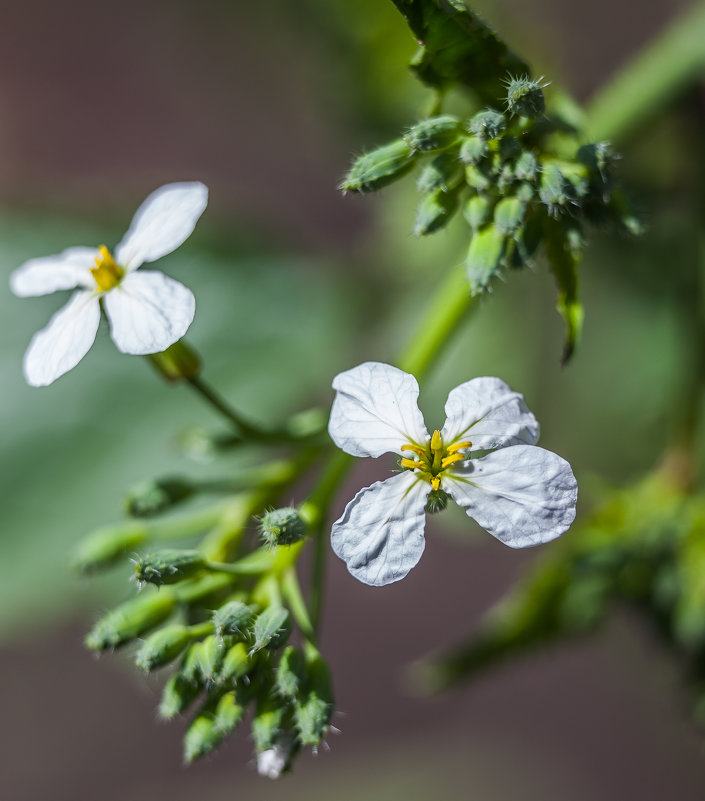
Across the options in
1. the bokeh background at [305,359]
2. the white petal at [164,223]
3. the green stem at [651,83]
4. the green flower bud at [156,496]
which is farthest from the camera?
the bokeh background at [305,359]

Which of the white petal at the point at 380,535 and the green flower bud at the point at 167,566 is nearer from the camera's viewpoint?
the white petal at the point at 380,535

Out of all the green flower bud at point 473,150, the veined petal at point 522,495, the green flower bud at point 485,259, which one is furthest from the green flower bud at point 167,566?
the green flower bud at point 473,150

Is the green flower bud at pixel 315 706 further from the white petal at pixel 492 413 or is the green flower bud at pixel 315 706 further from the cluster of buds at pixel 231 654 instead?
the white petal at pixel 492 413

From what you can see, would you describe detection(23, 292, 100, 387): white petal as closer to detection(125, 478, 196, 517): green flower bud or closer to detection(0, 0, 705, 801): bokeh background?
detection(125, 478, 196, 517): green flower bud

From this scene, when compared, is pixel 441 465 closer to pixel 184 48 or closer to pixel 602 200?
pixel 602 200

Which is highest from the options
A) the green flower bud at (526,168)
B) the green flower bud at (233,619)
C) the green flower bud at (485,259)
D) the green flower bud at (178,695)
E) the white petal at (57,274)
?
the white petal at (57,274)

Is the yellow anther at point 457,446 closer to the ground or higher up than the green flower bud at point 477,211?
closer to the ground

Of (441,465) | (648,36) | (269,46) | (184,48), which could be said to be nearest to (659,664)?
(441,465)
